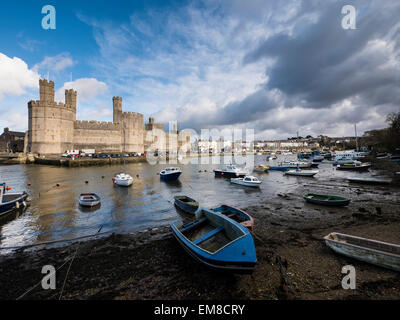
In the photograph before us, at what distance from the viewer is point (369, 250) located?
5.10 meters

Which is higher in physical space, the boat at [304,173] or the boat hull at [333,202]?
the boat at [304,173]

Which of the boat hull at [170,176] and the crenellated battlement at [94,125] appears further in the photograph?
the crenellated battlement at [94,125]

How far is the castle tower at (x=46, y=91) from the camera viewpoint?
148 ft

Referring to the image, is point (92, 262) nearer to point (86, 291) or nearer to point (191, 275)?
point (86, 291)

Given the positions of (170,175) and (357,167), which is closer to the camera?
(170,175)

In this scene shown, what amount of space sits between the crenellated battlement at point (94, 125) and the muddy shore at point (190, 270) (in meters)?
55.4

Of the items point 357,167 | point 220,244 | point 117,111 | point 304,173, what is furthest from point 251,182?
point 117,111

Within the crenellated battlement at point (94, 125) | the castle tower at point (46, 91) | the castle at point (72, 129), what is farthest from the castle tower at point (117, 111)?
the castle tower at point (46, 91)

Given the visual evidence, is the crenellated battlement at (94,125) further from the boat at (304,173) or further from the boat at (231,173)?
the boat at (304,173)

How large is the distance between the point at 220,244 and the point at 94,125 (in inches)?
2370

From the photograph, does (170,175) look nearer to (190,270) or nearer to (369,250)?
(190,270)

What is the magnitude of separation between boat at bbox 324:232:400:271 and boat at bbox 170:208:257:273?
3138mm

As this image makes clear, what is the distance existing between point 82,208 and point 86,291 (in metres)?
9.00
